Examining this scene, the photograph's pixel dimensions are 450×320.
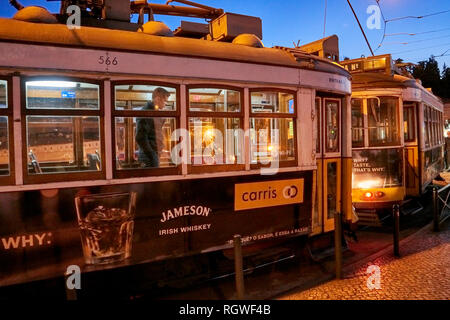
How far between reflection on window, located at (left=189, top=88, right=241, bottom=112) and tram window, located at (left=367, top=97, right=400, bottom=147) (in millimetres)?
4571

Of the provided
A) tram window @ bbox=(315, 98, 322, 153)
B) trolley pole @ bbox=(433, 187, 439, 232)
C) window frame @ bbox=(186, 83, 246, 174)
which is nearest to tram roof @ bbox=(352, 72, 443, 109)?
trolley pole @ bbox=(433, 187, 439, 232)

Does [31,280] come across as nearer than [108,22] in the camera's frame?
Yes

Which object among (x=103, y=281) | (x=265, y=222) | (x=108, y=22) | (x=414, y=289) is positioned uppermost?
(x=108, y=22)

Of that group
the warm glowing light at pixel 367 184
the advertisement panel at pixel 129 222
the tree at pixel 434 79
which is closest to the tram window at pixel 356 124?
the warm glowing light at pixel 367 184

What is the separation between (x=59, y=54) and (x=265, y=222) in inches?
127

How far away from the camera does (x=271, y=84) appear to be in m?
5.13

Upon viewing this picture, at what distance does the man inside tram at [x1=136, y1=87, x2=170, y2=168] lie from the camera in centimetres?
435

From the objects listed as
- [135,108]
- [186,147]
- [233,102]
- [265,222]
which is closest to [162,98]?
[135,108]

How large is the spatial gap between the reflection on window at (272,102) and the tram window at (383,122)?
3694mm

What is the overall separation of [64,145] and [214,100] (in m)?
1.82

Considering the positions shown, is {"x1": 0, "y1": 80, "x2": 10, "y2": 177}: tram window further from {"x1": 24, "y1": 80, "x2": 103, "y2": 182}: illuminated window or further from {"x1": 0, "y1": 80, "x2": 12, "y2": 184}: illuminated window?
{"x1": 24, "y1": 80, "x2": 103, "y2": 182}: illuminated window

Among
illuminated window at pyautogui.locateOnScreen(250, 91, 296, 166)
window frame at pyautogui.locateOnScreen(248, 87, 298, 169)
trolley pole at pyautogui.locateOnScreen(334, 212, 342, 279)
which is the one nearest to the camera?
window frame at pyautogui.locateOnScreen(248, 87, 298, 169)
